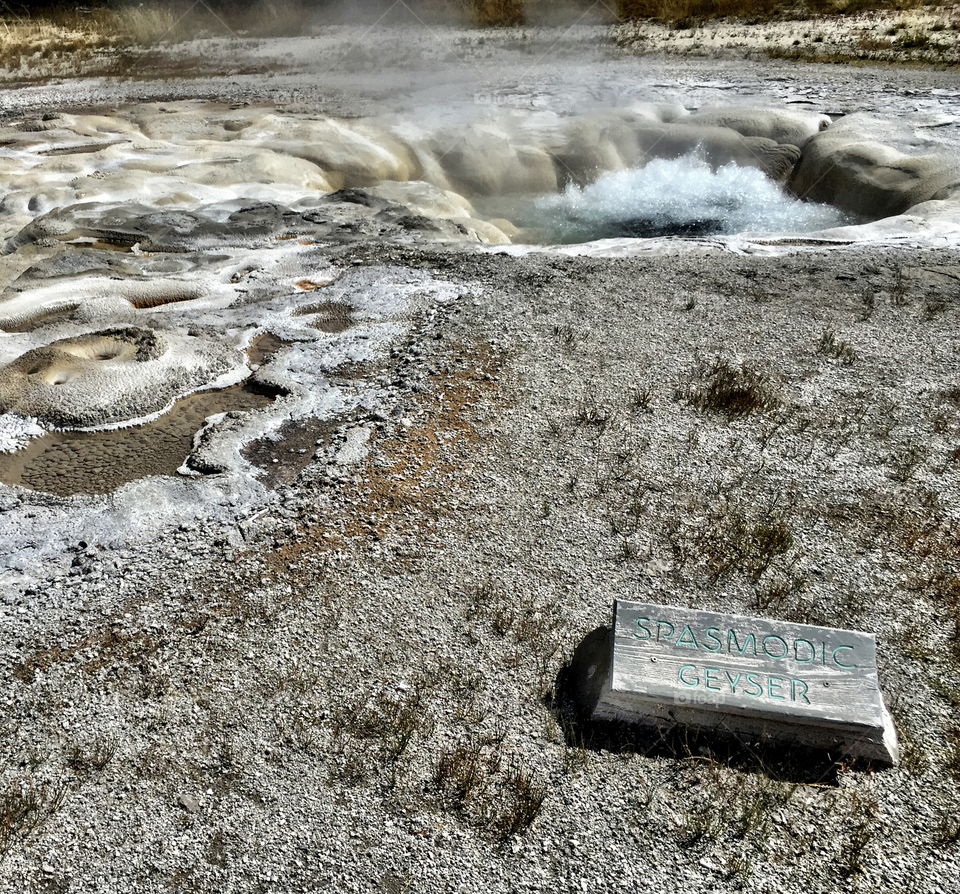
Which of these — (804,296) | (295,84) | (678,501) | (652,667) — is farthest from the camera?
(295,84)

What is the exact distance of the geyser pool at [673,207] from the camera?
517 inches

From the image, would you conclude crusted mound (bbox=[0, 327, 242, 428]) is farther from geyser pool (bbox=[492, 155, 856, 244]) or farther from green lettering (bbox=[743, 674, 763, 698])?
geyser pool (bbox=[492, 155, 856, 244])

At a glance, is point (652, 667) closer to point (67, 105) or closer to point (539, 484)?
point (539, 484)

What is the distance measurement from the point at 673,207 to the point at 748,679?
1166 cm

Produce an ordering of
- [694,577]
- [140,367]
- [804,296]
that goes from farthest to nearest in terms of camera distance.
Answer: [804,296]
[140,367]
[694,577]

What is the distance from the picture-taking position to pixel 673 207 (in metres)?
14.0

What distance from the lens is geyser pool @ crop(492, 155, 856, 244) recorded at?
13.1 m

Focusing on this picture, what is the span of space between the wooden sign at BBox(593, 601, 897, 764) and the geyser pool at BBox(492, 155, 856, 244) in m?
9.75

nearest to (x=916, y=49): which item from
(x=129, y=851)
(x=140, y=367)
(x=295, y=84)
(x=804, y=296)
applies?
(x=804, y=296)

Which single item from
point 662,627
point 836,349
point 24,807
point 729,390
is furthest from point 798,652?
point 836,349

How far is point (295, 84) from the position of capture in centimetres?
2108

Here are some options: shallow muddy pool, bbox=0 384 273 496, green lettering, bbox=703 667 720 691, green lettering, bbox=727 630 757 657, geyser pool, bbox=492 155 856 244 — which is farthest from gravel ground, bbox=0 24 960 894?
geyser pool, bbox=492 155 856 244

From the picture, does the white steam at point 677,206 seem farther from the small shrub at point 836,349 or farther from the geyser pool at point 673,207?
the small shrub at point 836,349

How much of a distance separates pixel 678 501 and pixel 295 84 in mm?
19818
